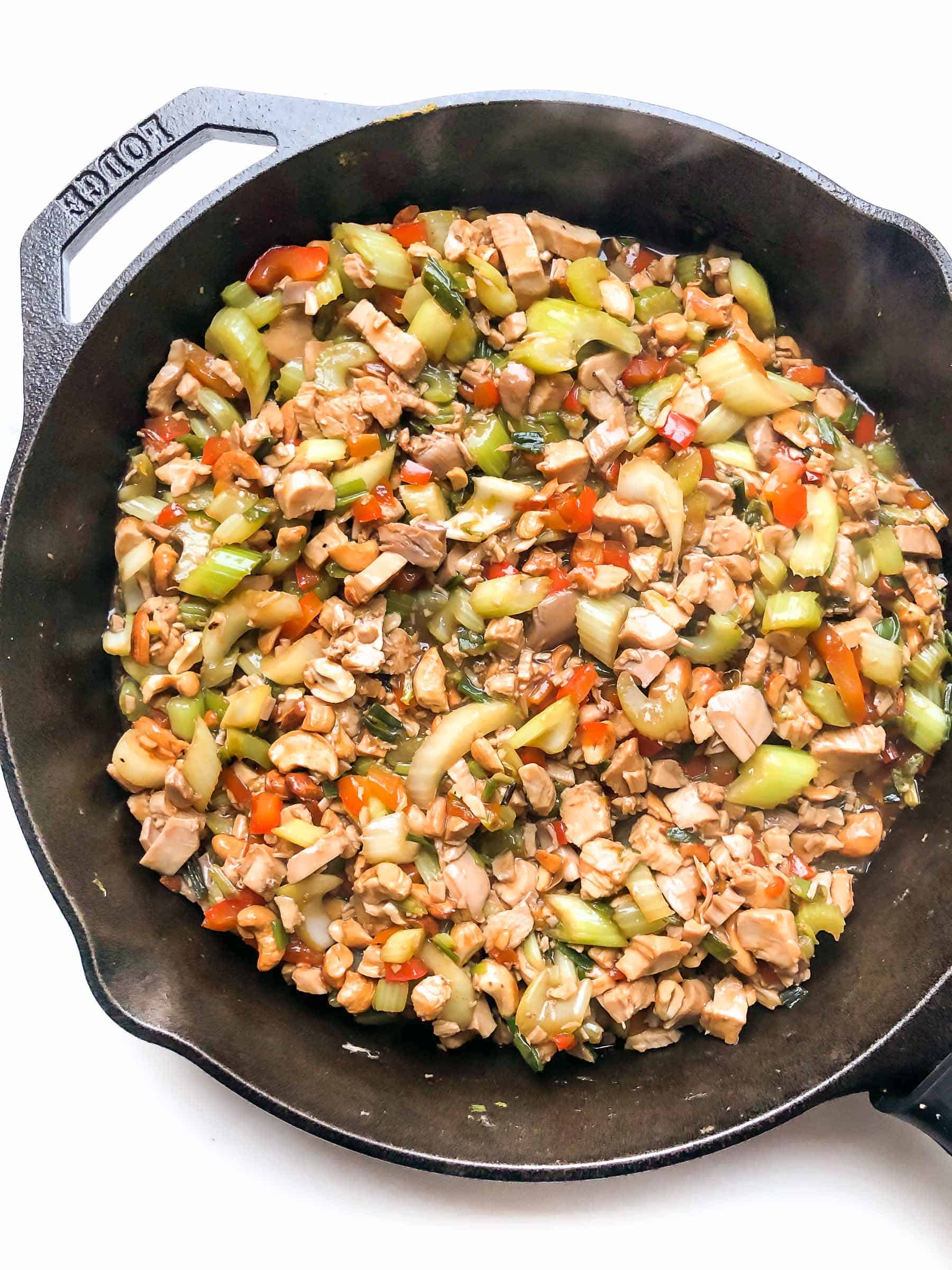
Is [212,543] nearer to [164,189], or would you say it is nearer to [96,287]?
[96,287]

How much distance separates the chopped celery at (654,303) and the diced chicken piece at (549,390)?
38cm

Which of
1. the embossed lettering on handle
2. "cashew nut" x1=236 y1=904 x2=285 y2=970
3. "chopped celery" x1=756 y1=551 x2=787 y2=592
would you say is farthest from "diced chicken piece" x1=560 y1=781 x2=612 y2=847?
the embossed lettering on handle

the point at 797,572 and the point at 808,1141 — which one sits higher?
the point at 797,572

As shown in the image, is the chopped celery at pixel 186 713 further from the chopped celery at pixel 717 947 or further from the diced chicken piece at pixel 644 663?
the chopped celery at pixel 717 947

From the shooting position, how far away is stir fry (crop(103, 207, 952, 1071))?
2730mm

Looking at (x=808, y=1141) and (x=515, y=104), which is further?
(x=808, y=1141)

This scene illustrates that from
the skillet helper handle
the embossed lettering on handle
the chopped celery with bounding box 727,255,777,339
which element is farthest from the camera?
the chopped celery with bounding box 727,255,777,339

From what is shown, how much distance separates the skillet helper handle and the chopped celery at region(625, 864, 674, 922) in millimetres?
737

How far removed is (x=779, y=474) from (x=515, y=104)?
1.33m

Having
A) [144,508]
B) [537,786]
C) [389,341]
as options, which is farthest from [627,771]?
[144,508]

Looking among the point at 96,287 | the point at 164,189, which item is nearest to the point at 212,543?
the point at 96,287

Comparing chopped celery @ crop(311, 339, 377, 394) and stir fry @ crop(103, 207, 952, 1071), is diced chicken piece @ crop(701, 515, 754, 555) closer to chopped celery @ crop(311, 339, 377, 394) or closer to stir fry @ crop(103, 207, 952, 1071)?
stir fry @ crop(103, 207, 952, 1071)

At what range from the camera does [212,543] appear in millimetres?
2814

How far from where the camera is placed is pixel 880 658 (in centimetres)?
284
